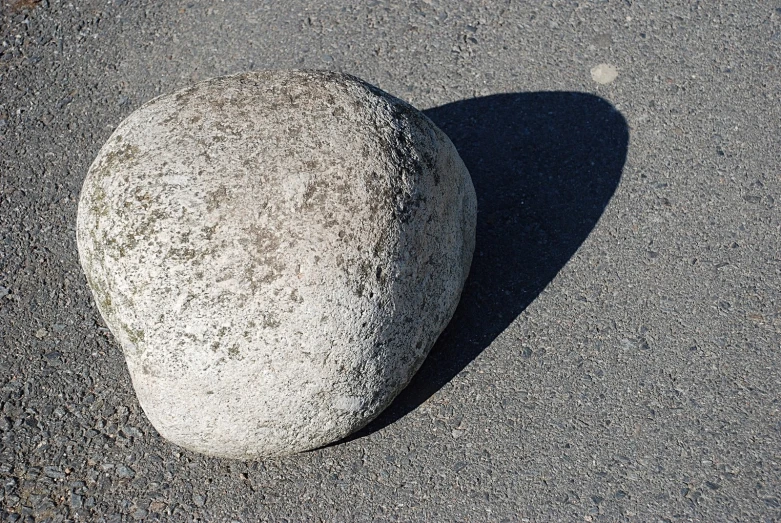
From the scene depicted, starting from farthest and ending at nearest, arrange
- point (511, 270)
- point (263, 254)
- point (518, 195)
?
point (518, 195)
point (511, 270)
point (263, 254)

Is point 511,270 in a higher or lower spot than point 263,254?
lower

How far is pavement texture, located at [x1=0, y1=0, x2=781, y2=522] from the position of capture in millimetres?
3158

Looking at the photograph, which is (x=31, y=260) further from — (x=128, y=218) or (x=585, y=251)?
(x=585, y=251)

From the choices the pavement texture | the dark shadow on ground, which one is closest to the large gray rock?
the pavement texture

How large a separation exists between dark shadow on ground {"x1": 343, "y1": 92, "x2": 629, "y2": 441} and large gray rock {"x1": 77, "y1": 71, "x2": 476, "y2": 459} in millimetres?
536

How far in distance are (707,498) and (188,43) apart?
143 inches

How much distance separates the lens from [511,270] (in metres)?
3.83

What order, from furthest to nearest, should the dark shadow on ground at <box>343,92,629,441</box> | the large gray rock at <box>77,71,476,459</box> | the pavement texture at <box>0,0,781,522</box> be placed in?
the dark shadow on ground at <box>343,92,629,441</box>
the pavement texture at <box>0,0,781,522</box>
the large gray rock at <box>77,71,476,459</box>

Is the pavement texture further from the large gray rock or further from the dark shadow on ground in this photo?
the large gray rock

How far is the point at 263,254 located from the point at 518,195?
5.91 feet

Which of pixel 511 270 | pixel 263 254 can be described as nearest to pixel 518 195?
pixel 511 270

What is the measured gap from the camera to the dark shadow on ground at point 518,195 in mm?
3596

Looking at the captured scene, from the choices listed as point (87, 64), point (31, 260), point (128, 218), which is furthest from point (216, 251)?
point (87, 64)

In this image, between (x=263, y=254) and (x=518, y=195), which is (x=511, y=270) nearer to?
(x=518, y=195)
